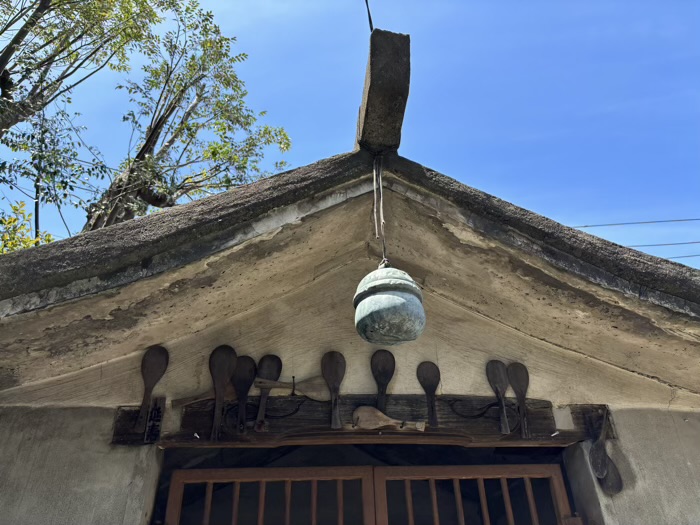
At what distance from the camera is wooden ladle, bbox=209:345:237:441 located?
8.04 ft


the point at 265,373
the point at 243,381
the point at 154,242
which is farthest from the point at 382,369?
the point at 154,242

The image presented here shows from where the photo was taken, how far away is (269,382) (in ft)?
8.31

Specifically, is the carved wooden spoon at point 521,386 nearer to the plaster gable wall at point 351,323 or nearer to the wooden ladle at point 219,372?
the plaster gable wall at point 351,323

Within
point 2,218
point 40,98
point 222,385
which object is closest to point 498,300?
point 222,385

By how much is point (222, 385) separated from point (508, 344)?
5.33ft

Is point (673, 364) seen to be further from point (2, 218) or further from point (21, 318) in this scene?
point (2, 218)

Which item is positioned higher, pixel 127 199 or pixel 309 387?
pixel 127 199

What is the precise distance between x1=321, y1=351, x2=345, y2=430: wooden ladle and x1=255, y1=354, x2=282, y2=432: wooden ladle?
0.24 metres

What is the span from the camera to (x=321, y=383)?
8.68 feet

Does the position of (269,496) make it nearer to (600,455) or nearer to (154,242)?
(600,455)

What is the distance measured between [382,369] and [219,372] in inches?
33.7

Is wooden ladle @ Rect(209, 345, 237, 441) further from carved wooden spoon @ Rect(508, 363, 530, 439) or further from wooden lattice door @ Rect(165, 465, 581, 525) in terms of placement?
carved wooden spoon @ Rect(508, 363, 530, 439)

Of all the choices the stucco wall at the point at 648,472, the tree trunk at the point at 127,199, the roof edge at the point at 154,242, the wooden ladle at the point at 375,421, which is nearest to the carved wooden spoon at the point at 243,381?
the wooden ladle at the point at 375,421

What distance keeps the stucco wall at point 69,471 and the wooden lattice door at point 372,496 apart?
0.24m
